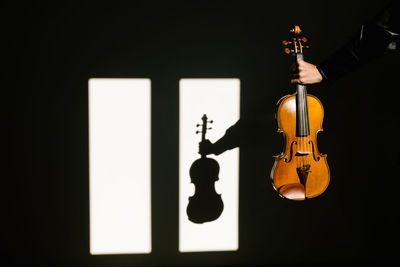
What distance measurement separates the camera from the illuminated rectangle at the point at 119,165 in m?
2.21

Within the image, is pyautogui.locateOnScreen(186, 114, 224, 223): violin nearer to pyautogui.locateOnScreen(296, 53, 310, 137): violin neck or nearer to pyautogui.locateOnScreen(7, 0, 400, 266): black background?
pyautogui.locateOnScreen(7, 0, 400, 266): black background

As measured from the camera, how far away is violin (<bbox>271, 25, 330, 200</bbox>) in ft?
5.69

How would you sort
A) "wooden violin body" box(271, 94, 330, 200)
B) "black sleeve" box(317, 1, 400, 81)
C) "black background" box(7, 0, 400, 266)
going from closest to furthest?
"black sleeve" box(317, 1, 400, 81)
"wooden violin body" box(271, 94, 330, 200)
"black background" box(7, 0, 400, 266)

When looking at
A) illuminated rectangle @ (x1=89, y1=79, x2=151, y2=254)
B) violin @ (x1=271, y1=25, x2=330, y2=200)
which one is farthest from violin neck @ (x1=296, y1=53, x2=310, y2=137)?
illuminated rectangle @ (x1=89, y1=79, x2=151, y2=254)

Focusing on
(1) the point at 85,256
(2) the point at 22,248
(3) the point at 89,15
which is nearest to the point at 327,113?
(3) the point at 89,15

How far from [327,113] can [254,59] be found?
604mm

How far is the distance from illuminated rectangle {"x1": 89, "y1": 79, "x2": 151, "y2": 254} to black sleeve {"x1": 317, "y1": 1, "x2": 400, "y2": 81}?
3.69 ft

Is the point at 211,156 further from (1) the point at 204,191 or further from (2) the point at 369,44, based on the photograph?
(2) the point at 369,44

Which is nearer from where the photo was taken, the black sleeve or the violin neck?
the black sleeve

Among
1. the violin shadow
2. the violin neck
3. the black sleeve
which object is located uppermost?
the black sleeve

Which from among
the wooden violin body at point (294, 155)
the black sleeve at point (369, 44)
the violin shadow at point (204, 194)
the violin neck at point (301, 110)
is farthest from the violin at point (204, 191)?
the black sleeve at point (369, 44)

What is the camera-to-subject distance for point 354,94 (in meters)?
2.30

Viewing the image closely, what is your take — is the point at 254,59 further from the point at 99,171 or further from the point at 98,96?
the point at 99,171

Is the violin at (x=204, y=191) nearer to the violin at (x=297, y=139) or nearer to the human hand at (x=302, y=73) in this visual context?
the violin at (x=297, y=139)
